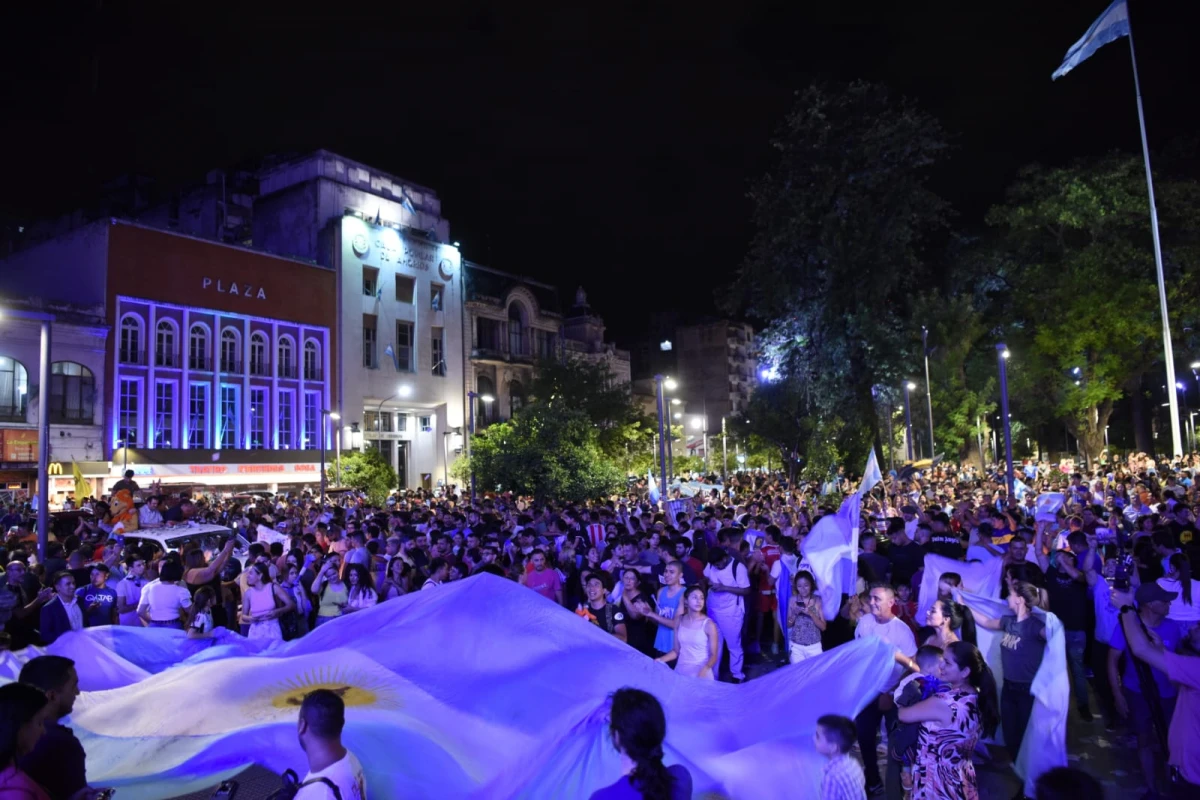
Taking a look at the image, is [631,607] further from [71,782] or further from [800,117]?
[800,117]

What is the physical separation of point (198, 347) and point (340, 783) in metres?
43.7

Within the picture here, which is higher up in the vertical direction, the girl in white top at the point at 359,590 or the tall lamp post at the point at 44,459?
the tall lamp post at the point at 44,459

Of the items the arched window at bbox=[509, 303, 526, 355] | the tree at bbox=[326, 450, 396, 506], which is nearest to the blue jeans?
the tree at bbox=[326, 450, 396, 506]

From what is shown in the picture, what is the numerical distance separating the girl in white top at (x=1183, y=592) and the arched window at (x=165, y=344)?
42.2 meters

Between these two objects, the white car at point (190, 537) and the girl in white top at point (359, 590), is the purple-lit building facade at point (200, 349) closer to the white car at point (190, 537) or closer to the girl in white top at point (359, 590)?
the white car at point (190, 537)

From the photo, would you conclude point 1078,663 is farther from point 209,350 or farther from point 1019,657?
point 209,350

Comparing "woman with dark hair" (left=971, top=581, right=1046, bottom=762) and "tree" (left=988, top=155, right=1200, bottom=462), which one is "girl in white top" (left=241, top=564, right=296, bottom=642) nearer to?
"woman with dark hair" (left=971, top=581, right=1046, bottom=762)

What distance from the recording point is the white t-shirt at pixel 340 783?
3.61 metres

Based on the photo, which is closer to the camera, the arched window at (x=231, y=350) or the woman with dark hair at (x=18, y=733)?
the woman with dark hair at (x=18, y=733)

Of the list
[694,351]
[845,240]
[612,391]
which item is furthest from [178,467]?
[694,351]

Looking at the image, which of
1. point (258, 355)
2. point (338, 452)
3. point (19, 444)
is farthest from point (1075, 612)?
point (258, 355)

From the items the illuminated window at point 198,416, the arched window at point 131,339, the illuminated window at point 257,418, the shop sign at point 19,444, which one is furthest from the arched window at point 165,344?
the shop sign at point 19,444

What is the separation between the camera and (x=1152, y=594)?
20.1 feet

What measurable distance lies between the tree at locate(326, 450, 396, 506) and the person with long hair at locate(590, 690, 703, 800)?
36.6 metres
